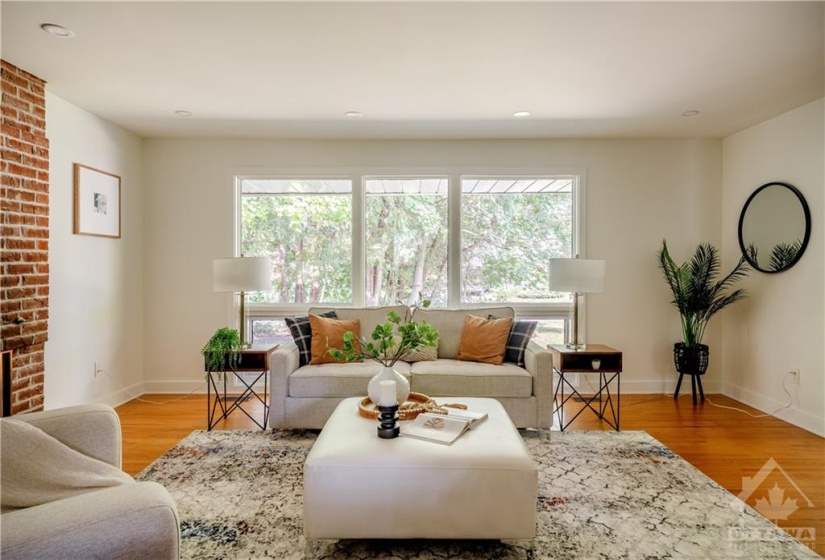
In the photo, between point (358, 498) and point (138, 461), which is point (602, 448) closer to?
point (358, 498)

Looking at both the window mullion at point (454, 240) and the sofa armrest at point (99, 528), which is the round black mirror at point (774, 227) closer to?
the window mullion at point (454, 240)

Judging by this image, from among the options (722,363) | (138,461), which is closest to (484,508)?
(138,461)

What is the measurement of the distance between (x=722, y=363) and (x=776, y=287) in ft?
3.25

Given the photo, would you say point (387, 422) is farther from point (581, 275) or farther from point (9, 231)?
point (9, 231)

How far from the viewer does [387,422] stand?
204 centimetres

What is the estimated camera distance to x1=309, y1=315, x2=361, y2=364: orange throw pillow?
11.2 feet

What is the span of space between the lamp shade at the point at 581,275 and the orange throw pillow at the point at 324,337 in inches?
70.6

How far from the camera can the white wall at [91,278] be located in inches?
126

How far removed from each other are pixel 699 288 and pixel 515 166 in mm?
2001

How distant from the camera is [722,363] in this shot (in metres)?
4.31

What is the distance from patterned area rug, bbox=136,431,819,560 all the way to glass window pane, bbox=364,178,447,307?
1.75 metres

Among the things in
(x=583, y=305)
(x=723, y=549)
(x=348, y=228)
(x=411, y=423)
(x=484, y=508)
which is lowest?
(x=723, y=549)

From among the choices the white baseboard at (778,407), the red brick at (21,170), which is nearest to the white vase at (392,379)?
the red brick at (21,170)

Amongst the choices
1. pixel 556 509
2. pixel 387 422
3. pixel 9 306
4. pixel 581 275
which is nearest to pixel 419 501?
pixel 387 422
